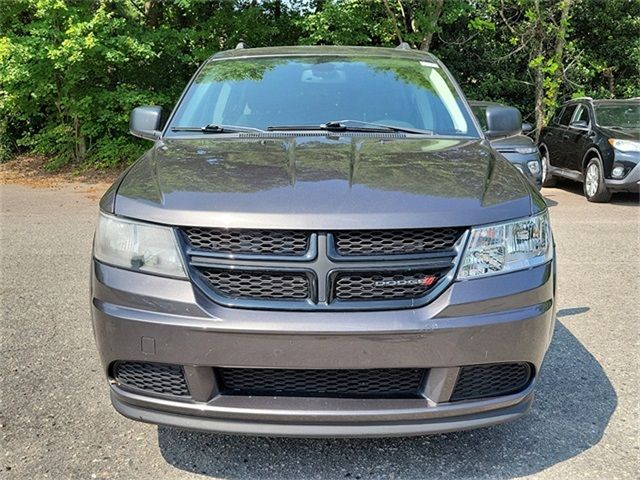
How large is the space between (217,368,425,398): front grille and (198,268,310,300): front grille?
29cm

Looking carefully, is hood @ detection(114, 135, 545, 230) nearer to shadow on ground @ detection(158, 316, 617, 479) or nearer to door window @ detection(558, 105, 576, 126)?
shadow on ground @ detection(158, 316, 617, 479)

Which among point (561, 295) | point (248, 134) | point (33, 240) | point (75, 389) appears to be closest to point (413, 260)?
point (248, 134)

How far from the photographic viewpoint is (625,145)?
9.40m

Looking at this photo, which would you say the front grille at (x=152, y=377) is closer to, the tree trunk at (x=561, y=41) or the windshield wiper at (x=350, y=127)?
the windshield wiper at (x=350, y=127)

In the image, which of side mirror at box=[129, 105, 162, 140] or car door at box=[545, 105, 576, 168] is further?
car door at box=[545, 105, 576, 168]

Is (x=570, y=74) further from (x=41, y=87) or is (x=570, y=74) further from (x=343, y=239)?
(x=343, y=239)

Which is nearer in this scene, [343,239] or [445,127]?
[343,239]

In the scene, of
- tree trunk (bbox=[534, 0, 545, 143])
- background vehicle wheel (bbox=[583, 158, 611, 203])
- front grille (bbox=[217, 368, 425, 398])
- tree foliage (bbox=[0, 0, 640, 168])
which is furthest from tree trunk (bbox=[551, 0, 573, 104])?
front grille (bbox=[217, 368, 425, 398])

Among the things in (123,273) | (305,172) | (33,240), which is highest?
(305,172)

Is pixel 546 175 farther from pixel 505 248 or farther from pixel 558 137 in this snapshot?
pixel 505 248

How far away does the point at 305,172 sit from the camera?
2549 millimetres

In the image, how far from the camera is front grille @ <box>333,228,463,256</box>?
87.3 inches

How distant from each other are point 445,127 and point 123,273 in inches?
76.9

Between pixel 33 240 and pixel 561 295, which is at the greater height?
pixel 561 295
